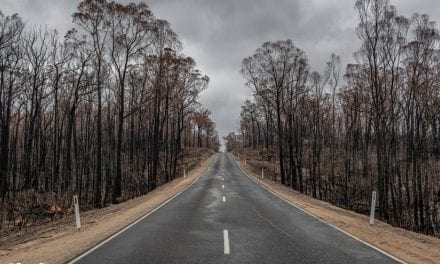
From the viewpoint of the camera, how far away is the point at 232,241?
11898 mm

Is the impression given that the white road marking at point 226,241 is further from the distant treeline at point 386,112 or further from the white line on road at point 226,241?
the distant treeline at point 386,112

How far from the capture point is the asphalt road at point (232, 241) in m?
9.84

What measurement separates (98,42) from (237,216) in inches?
865

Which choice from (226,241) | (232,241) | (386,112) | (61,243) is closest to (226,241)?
(226,241)

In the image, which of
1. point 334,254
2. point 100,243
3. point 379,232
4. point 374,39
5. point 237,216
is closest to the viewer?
point 334,254

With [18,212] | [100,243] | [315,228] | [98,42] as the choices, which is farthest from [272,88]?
[100,243]

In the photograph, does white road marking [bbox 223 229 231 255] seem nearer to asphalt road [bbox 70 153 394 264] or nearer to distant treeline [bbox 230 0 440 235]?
asphalt road [bbox 70 153 394 264]

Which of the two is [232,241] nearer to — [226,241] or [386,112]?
[226,241]

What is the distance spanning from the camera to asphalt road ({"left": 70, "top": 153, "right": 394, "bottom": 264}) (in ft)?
32.3

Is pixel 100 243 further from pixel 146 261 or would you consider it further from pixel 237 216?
pixel 237 216

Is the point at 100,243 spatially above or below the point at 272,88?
below

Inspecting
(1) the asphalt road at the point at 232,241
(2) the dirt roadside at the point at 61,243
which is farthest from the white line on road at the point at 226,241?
(2) the dirt roadside at the point at 61,243

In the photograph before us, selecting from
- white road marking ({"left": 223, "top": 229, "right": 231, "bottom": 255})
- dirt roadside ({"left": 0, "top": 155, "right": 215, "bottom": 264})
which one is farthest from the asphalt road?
dirt roadside ({"left": 0, "top": 155, "right": 215, "bottom": 264})

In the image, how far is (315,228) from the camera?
1463cm
